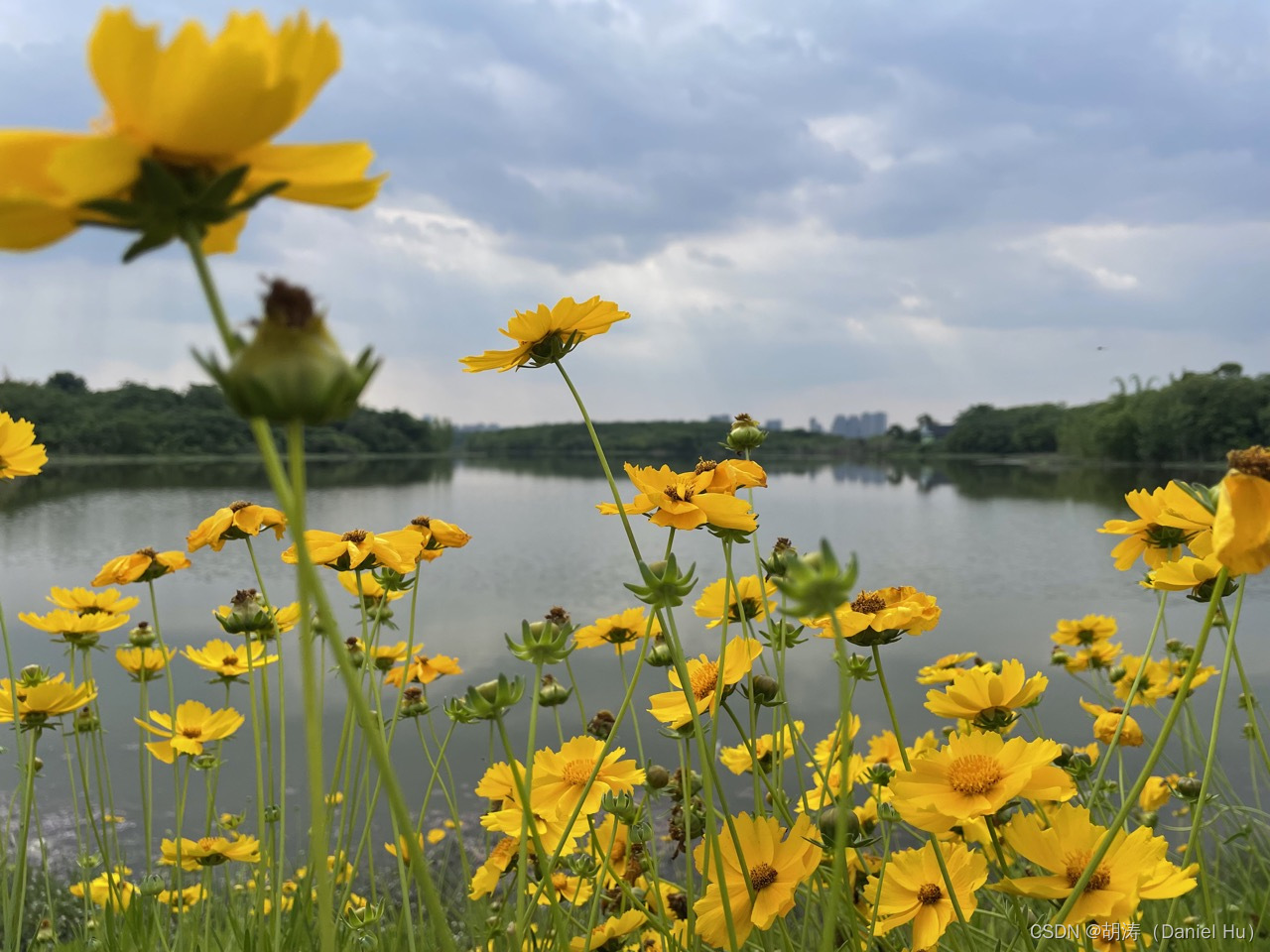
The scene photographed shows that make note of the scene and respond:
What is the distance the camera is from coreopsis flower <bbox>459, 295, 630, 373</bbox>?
0.95 m

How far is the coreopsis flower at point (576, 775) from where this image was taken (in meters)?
0.90

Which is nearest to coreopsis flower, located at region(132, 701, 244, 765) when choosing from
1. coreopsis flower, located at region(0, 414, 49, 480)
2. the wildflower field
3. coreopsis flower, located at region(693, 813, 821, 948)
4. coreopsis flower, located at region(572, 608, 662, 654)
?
the wildflower field

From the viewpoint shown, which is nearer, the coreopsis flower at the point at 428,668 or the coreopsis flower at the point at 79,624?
the coreopsis flower at the point at 79,624

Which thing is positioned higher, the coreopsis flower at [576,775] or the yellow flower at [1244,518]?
the yellow flower at [1244,518]

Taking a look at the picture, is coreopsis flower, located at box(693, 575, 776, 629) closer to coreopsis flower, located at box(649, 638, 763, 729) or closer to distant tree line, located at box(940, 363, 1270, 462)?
coreopsis flower, located at box(649, 638, 763, 729)

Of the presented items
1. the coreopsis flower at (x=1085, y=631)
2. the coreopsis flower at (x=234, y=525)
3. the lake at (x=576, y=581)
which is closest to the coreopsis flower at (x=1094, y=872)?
the lake at (x=576, y=581)

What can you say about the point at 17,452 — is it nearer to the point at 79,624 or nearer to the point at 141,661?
the point at 79,624

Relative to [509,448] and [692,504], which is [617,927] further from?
[509,448]

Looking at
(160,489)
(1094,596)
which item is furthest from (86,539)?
(1094,596)

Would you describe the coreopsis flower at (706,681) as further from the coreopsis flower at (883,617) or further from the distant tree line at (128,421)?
the distant tree line at (128,421)

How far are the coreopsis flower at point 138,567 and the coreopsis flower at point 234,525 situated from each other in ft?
0.67

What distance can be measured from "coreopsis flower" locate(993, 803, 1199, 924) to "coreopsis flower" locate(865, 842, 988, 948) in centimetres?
6

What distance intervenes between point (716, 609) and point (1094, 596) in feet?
32.6

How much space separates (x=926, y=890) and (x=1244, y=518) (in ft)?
1.68
